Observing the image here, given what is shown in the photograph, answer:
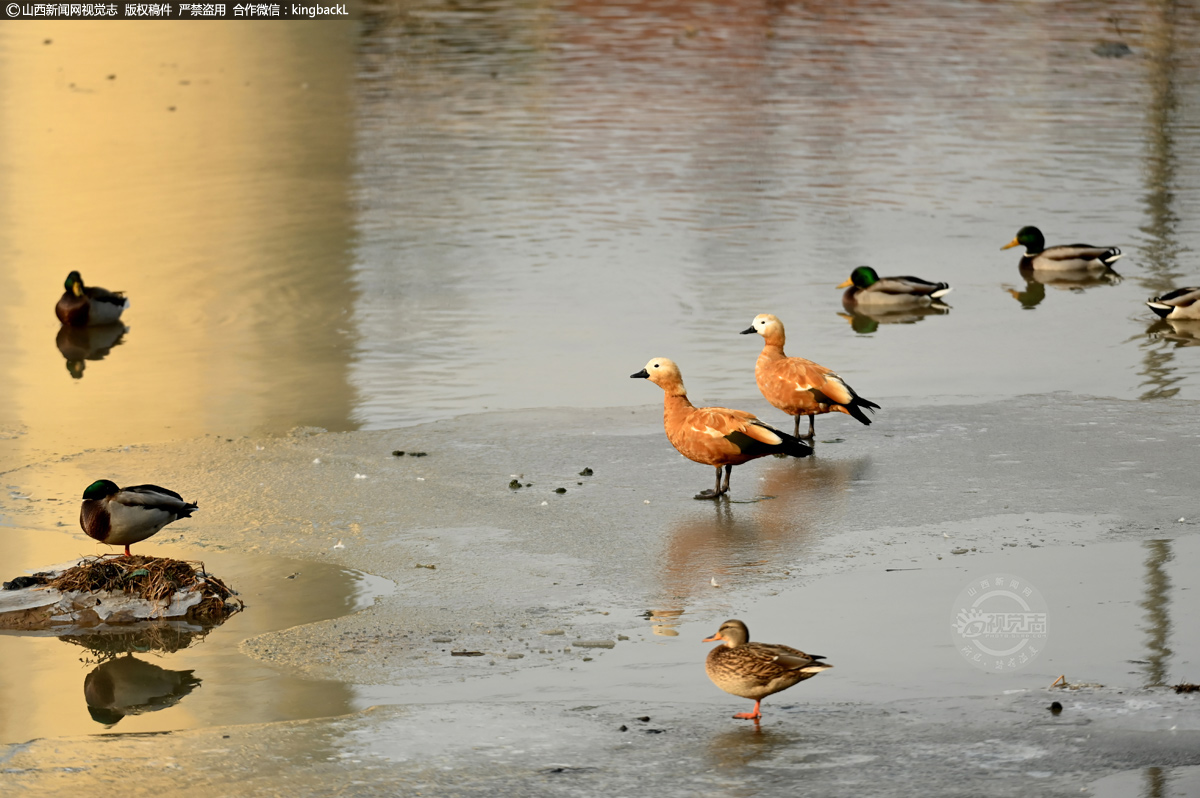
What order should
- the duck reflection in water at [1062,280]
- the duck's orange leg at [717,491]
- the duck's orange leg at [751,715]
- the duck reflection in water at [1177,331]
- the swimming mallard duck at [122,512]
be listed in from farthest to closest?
the duck reflection in water at [1062,280] < the duck reflection in water at [1177,331] < the duck's orange leg at [717,491] < the swimming mallard duck at [122,512] < the duck's orange leg at [751,715]

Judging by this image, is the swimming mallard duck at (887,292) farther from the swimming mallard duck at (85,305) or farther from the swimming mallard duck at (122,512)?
the swimming mallard duck at (122,512)

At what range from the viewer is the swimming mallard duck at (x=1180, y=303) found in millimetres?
14555

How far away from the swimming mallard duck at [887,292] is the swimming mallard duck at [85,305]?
738 centimetres

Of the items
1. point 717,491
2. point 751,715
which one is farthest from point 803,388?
point 751,715

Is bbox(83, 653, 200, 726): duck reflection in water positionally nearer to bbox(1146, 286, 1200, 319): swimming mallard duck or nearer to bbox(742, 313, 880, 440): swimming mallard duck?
bbox(742, 313, 880, 440): swimming mallard duck

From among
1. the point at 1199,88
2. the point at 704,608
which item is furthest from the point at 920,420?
the point at 1199,88

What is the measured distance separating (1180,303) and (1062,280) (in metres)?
2.66

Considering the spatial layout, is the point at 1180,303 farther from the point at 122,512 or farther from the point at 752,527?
the point at 122,512

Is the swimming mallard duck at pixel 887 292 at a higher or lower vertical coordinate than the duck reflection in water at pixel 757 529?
higher

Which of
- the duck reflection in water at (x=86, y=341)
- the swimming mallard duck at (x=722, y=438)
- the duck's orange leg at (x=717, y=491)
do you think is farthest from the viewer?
the duck reflection in water at (x=86, y=341)

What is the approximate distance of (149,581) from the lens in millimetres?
8172

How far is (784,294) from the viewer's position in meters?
16.2

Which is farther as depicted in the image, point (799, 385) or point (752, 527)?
point (799, 385)

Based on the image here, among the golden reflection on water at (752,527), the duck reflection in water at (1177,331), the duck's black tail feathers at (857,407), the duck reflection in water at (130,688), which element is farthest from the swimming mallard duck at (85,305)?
the duck reflection in water at (1177,331)
